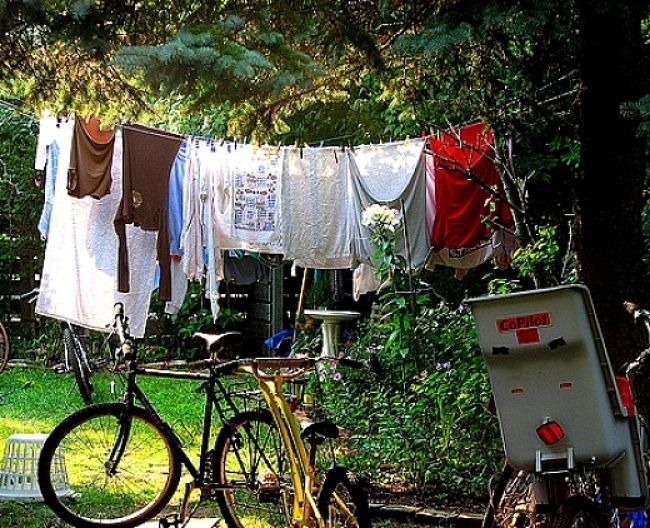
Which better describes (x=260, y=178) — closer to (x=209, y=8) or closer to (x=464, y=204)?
(x=464, y=204)

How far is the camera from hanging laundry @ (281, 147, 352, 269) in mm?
6820

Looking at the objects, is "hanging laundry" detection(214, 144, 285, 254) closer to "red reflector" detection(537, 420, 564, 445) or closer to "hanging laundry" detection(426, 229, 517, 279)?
"hanging laundry" detection(426, 229, 517, 279)

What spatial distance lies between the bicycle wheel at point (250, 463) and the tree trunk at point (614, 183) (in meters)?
1.47

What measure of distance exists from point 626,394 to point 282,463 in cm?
150

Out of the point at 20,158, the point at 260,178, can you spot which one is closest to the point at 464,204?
the point at 260,178

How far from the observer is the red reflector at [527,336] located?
9.36 ft

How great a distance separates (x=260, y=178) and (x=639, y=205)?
3370mm

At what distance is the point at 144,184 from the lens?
6.35 metres

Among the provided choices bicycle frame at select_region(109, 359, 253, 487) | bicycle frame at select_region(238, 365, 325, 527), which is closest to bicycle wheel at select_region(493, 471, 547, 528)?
bicycle frame at select_region(238, 365, 325, 527)

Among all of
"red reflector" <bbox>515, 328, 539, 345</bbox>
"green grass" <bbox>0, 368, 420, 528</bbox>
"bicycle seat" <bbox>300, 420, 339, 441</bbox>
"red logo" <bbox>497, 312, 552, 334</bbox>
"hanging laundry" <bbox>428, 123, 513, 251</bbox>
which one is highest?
"hanging laundry" <bbox>428, 123, 513, 251</bbox>

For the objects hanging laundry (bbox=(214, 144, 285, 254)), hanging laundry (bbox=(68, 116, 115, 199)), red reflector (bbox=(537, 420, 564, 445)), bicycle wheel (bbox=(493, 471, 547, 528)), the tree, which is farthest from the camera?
hanging laundry (bbox=(214, 144, 285, 254))

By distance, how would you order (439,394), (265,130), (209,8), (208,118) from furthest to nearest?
1. (208,118)
2. (265,130)
3. (439,394)
4. (209,8)

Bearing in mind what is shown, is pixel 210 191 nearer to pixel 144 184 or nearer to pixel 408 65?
pixel 144 184

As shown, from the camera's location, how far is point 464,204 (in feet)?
21.7
